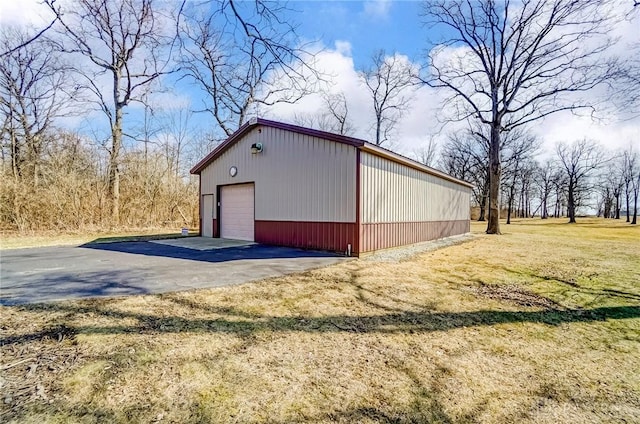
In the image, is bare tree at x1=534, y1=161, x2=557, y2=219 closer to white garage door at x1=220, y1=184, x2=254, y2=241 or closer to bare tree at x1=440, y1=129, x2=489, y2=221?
bare tree at x1=440, y1=129, x2=489, y2=221

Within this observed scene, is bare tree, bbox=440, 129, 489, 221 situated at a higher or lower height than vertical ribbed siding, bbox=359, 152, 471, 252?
higher

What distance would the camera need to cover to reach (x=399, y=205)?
9.98 m

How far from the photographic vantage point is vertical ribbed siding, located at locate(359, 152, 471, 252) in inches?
325

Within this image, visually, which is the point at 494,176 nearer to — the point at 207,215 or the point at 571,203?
the point at 207,215

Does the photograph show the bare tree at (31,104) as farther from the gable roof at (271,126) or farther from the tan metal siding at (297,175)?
the tan metal siding at (297,175)

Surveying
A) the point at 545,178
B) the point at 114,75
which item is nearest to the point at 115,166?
the point at 114,75

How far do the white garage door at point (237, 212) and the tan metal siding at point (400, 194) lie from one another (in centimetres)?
464

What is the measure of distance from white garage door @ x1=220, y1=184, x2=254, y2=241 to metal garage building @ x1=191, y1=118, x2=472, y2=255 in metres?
0.04

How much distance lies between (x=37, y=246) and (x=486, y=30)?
21.2 m

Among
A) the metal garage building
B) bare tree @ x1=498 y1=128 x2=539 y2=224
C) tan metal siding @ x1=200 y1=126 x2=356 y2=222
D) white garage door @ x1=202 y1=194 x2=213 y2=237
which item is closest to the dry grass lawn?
the metal garage building

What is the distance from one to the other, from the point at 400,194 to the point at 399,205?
0.37 metres

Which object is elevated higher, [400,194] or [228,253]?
[400,194]

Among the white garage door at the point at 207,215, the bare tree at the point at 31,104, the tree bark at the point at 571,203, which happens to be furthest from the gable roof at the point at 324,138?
the tree bark at the point at 571,203

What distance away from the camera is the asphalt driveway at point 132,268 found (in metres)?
4.48
